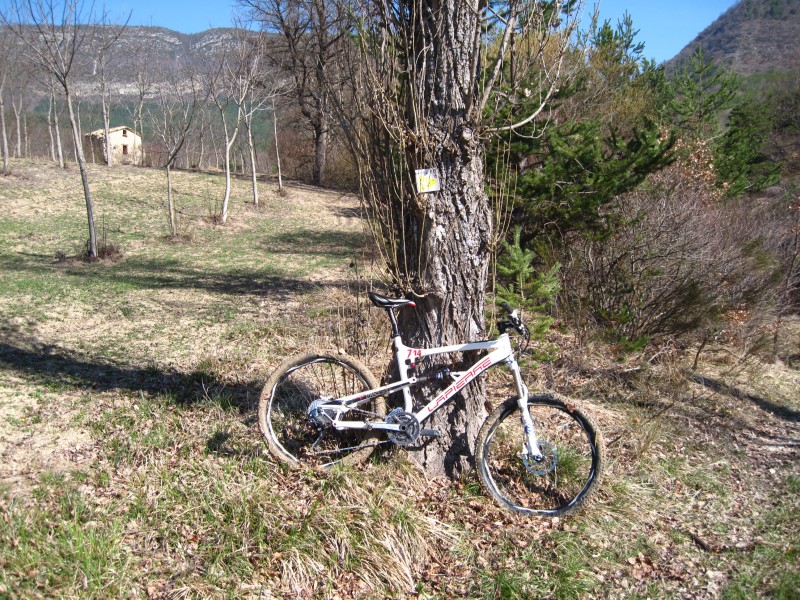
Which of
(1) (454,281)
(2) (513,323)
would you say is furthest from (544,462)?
(1) (454,281)

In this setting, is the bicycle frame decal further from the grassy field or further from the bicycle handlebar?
the grassy field

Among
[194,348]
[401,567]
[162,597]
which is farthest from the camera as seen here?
[194,348]

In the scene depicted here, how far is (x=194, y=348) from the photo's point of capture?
635 cm

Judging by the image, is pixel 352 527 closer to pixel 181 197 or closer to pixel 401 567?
pixel 401 567

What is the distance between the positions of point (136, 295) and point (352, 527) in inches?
269

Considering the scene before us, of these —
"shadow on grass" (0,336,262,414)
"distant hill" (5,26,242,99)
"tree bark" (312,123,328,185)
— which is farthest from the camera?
"tree bark" (312,123,328,185)

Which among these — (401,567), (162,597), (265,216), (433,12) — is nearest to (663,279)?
(433,12)

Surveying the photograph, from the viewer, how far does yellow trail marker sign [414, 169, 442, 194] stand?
3.70m

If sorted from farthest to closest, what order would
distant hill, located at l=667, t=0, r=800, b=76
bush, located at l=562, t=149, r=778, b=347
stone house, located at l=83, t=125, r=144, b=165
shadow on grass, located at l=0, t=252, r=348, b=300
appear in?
distant hill, located at l=667, t=0, r=800, b=76 → stone house, located at l=83, t=125, r=144, b=165 → shadow on grass, located at l=0, t=252, r=348, b=300 → bush, located at l=562, t=149, r=778, b=347

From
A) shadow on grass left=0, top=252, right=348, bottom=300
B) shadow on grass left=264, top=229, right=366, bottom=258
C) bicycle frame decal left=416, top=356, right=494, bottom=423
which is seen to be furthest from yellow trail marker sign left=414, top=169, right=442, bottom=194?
shadow on grass left=264, top=229, right=366, bottom=258

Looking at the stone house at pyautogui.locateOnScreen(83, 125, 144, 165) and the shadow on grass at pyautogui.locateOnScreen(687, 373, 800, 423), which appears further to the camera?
the stone house at pyautogui.locateOnScreen(83, 125, 144, 165)

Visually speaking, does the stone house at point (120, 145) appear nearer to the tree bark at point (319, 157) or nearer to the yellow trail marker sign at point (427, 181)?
→ the tree bark at point (319, 157)

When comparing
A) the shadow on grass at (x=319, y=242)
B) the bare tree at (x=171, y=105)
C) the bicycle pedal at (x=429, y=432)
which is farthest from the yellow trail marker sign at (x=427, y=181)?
the bare tree at (x=171, y=105)

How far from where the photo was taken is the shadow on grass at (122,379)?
4.96m
